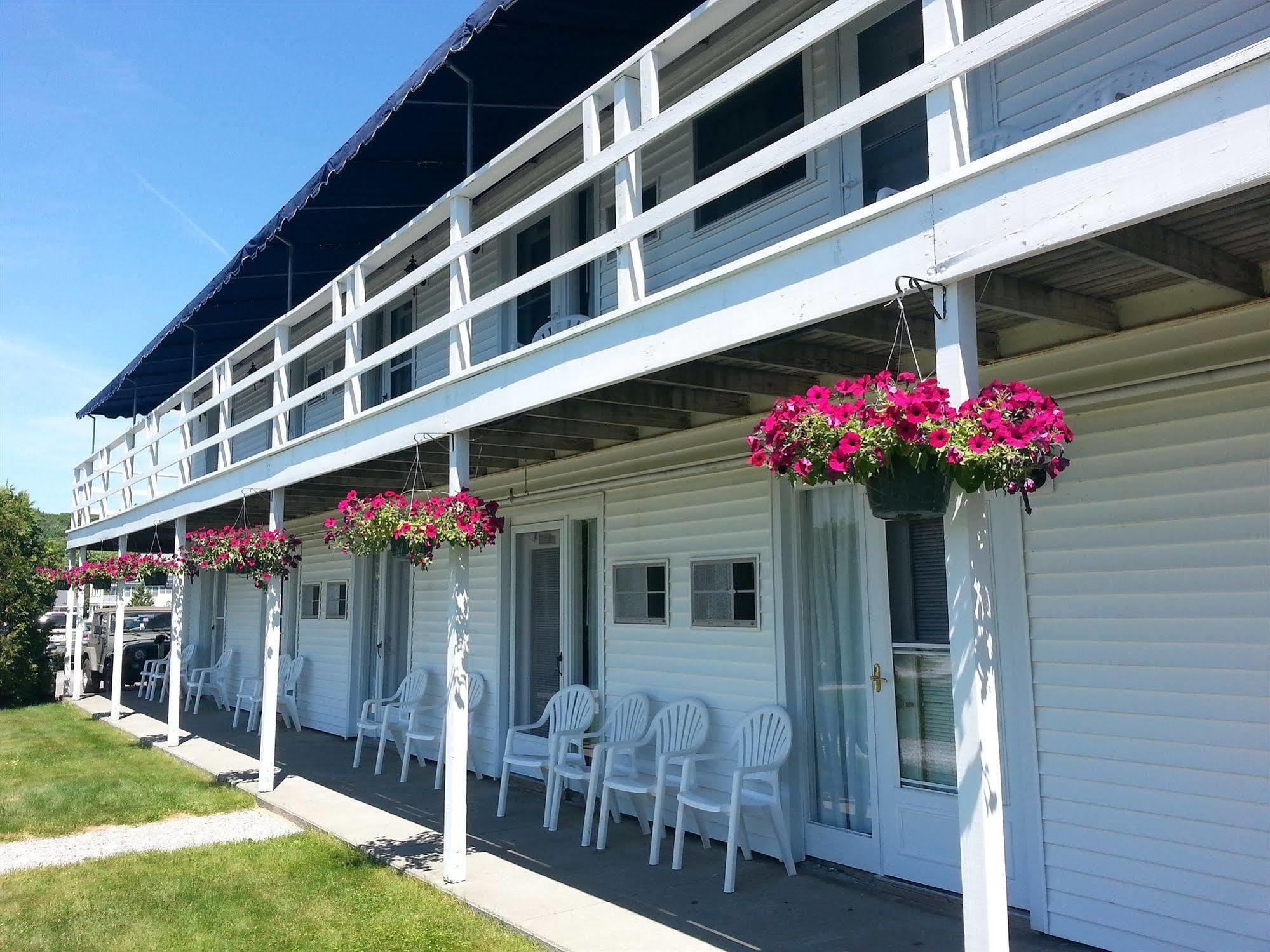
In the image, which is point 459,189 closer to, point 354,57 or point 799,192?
Result: point 799,192

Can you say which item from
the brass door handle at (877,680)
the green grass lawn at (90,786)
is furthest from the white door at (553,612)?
the brass door handle at (877,680)

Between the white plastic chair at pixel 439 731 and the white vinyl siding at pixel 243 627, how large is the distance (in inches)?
242

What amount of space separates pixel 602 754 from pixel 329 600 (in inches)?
293

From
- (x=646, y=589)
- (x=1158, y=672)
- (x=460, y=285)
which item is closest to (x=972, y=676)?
(x=1158, y=672)

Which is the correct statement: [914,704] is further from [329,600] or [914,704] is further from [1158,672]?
[329,600]

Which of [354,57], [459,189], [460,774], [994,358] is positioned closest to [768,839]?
[460,774]

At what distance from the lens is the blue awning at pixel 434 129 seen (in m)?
6.77

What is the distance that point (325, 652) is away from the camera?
13.4m

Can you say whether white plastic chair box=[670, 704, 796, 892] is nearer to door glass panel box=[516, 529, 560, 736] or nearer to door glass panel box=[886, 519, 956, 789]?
door glass panel box=[886, 519, 956, 789]

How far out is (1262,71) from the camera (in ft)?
8.07

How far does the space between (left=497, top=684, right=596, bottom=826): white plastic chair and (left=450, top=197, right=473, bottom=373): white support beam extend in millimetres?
3104

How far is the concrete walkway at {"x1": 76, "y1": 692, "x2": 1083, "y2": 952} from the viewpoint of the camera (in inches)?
192

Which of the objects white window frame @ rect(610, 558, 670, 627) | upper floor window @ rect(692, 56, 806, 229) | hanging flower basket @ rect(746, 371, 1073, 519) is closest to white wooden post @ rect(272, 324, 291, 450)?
white window frame @ rect(610, 558, 670, 627)

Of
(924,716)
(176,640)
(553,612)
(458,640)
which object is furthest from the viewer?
(176,640)
